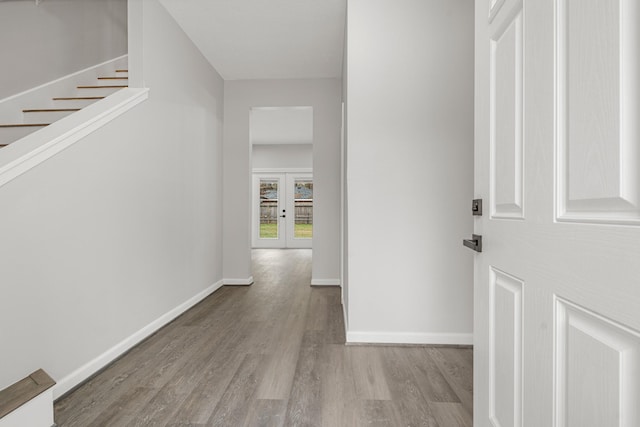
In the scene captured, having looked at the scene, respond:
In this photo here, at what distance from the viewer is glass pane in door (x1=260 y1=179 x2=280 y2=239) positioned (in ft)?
29.6

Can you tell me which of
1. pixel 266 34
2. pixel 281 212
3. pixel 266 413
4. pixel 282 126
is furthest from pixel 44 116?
pixel 281 212

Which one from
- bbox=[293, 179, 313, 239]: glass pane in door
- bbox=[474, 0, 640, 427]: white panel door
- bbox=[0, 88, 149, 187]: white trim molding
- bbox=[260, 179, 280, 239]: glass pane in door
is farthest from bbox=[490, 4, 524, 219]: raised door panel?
bbox=[260, 179, 280, 239]: glass pane in door

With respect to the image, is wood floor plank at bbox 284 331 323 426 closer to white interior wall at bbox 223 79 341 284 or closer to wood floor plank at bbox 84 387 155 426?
wood floor plank at bbox 84 387 155 426

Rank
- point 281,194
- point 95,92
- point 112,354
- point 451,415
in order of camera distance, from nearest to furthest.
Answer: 1. point 451,415
2. point 112,354
3. point 95,92
4. point 281,194

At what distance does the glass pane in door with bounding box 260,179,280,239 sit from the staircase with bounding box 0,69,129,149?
5.39 m

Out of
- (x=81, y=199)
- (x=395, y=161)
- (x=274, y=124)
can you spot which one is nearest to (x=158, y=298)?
(x=81, y=199)

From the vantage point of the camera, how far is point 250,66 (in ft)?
13.3

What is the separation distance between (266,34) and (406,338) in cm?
302

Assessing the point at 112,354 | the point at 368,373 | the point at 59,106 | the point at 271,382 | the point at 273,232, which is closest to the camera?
the point at 271,382

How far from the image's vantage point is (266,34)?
3363mm

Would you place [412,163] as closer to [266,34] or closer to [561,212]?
[561,212]

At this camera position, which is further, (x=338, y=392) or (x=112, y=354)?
(x=112, y=354)

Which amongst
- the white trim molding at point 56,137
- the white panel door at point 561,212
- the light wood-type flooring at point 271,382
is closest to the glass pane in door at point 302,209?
the light wood-type flooring at point 271,382

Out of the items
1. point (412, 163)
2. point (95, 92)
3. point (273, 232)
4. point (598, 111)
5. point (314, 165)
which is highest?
point (95, 92)
